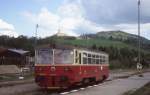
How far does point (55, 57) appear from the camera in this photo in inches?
1031

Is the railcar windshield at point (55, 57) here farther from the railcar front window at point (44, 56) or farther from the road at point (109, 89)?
the road at point (109, 89)

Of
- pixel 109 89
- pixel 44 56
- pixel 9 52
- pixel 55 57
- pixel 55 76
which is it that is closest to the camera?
pixel 55 76

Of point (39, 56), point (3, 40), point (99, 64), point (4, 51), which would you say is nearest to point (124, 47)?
point (3, 40)

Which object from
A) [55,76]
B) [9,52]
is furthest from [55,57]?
[9,52]

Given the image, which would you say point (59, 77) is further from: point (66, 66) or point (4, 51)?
point (4, 51)

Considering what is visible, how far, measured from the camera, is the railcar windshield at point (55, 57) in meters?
26.1

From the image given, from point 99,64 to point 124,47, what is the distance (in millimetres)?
79051

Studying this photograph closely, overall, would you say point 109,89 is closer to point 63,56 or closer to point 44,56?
point 63,56

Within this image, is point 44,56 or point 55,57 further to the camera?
point 44,56

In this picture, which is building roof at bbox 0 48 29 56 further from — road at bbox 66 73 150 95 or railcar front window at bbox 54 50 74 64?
railcar front window at bbox 54 50 74 64

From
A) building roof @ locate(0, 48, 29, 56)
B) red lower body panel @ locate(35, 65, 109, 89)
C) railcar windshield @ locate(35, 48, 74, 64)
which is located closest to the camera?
red lower body panel @ locate(35, 65, 109, 89)

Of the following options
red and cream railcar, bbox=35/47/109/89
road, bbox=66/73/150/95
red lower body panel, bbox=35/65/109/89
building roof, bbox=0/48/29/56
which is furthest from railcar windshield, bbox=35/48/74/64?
building roof, bbox=0/48/29/56

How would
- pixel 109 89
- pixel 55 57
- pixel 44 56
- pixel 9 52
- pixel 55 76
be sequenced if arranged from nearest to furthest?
pixel 55 76 < pixel 55 57 < pixel 44 56 < pixel 109 89 < pixel 9 52

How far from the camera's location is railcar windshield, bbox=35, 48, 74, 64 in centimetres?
2612
